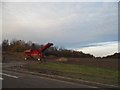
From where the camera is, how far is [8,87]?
13.2m

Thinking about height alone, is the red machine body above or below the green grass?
above

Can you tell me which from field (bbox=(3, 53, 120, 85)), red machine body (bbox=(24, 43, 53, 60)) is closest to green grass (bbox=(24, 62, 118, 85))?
field (bbox=(3, 53, 120, 85))

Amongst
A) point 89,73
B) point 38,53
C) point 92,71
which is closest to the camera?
point 89,73

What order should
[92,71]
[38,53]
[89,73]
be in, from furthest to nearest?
[38,53]
[92,71]
[89,73]

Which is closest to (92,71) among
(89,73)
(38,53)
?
(89,73)

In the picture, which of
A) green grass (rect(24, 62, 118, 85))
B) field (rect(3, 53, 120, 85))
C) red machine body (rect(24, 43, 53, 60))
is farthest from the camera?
red machine body (rect(24, 43, 53, 60))

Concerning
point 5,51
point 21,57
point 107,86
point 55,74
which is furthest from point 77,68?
point 5,51

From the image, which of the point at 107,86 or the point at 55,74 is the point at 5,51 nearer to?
the point at 55,74

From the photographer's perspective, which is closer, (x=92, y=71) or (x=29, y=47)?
(x=92, y=71)

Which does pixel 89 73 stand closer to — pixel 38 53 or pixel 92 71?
pixel 92 71

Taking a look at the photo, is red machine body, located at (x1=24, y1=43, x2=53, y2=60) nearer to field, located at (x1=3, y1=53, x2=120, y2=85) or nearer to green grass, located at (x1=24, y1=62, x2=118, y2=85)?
field, located at (x1=3, y1=53, x2=120, y2=85)

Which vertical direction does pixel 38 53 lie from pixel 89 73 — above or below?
above

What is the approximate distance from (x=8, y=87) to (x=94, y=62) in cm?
963

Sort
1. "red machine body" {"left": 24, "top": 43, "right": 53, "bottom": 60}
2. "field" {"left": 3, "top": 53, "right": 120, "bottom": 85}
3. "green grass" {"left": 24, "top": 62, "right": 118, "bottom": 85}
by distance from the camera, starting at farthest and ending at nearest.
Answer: "red machine body" {"left": 24, "top": 43, "right": 53, "bottom": 60}
"field" {"left": 3, "top": 53, "right": 120, "bottom": 85}
"green grass" {"left": 24, "top": 62, "right": 118, "bottom": 85}
